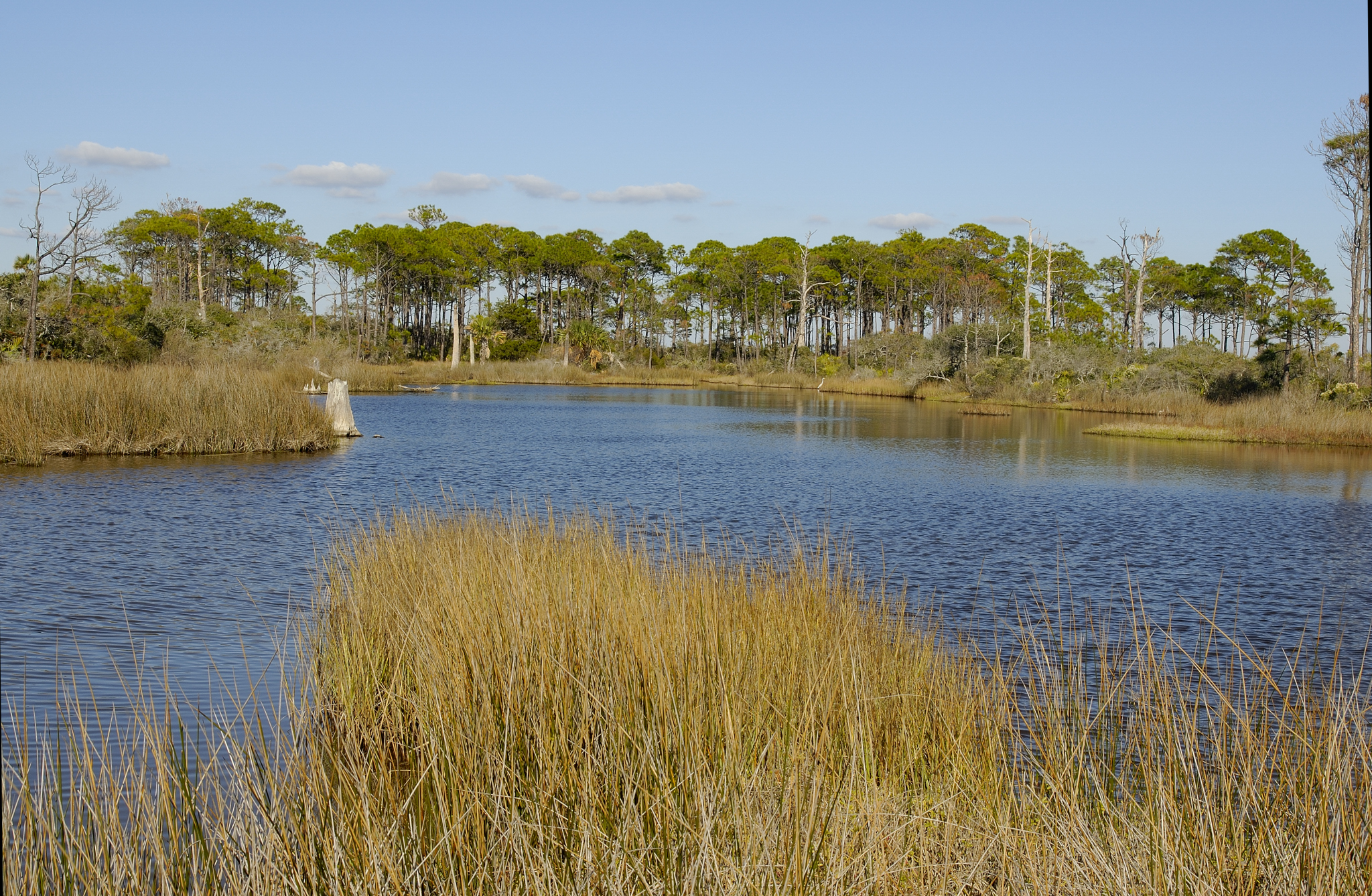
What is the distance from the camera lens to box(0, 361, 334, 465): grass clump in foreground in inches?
554

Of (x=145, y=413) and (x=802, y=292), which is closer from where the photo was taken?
(x=145, y=413)

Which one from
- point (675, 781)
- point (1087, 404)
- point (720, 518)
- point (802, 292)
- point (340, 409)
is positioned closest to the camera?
point (675, 781)

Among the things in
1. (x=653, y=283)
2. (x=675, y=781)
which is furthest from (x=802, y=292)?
(x=675, y=781)

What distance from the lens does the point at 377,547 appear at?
594cm

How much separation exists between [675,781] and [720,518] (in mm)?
8131

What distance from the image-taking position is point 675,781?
276cm

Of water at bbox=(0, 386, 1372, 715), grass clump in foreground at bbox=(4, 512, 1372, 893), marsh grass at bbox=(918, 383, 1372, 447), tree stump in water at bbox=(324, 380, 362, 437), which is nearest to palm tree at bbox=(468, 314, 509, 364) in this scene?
water at bbox=(0, 386, 1372, 715)

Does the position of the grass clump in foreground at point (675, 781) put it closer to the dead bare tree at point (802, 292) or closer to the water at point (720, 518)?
the water at point (720, 518)

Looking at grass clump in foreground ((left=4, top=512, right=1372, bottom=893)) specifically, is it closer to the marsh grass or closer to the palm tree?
the marsh grass

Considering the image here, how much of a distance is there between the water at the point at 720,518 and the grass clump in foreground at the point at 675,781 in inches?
38.3

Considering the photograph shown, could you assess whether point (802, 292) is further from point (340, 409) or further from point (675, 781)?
point (675, 781)

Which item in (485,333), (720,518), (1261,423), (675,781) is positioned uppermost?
(485,333)

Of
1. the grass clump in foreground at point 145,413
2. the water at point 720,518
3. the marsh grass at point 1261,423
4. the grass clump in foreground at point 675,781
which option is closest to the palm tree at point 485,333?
the water at point 720,518

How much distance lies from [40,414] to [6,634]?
10.1m
